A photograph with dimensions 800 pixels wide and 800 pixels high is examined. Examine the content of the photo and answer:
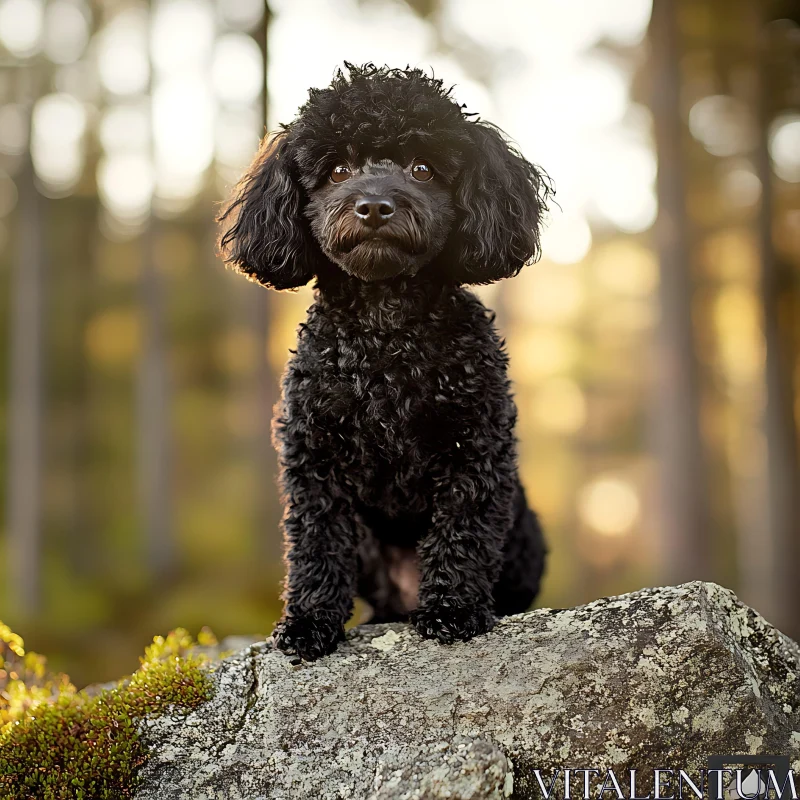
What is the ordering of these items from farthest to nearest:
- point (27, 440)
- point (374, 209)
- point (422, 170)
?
point (27, 440), point (422, 170), point (374, 209)

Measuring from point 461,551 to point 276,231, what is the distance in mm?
1599

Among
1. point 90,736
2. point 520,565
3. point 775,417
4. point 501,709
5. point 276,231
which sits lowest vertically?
point 90,736

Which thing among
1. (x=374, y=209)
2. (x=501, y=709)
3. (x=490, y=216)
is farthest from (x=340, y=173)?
(x=501, y=709)

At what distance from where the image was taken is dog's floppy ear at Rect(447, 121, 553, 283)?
11.0 feet

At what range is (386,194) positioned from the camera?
2.98 meters

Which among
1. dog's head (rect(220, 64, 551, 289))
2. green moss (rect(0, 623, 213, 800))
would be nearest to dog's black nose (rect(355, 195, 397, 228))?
dog's head (rect(220, 64, 551, 289))

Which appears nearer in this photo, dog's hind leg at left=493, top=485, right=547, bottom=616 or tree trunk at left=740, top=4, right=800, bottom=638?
dog's hind leg at left=493, top=485, right=547, bottom=616

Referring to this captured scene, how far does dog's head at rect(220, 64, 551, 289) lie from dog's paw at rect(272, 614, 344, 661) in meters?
1.46

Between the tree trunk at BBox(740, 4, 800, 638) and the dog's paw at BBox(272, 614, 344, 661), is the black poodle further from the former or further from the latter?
Result: the tree trunk at BBox(740, 4, 800, 638)

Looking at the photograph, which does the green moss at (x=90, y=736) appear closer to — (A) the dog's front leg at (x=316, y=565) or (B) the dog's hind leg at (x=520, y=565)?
(A) the dog's front leg at (x=316, y=565)

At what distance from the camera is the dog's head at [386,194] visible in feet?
9.98

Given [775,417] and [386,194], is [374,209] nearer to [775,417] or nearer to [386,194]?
[386,194]

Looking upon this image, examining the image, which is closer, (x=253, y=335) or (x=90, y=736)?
(x=90, y=736)

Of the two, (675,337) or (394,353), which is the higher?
(675,337)
